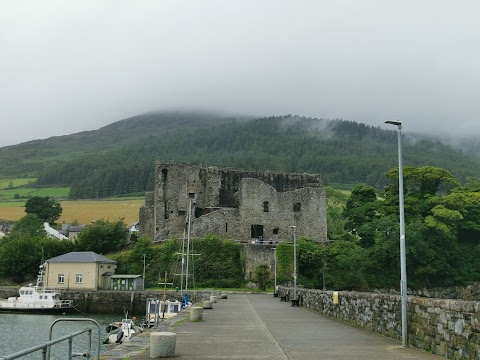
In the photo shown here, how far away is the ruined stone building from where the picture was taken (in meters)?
59.1

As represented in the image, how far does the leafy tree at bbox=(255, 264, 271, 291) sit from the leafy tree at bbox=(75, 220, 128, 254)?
2065 centimetres

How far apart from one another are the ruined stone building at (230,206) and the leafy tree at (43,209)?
48294 mm

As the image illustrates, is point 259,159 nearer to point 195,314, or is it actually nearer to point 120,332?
point 120,332

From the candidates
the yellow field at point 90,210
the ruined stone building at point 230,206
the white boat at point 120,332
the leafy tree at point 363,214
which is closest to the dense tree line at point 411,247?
the leafy tree at point 363,214

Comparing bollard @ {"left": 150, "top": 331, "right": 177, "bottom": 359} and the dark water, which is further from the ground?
bollard @ {"left": 150, "top": 331, "right": 177, "bottom": 359}

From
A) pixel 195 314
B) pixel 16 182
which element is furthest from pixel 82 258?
pixel 16 182

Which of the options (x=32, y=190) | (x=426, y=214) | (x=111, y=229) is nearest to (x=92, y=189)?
(x=32, y=190)

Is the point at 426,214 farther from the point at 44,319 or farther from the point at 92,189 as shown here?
the point at 92,189

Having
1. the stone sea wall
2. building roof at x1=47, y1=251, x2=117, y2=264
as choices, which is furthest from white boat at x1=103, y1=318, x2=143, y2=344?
building roof at x1=47, y1=251, x2=117, y2=264

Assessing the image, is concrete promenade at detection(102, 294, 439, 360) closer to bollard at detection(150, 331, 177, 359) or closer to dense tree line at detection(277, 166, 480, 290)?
bollard at detection(150, 331, 177, 359)

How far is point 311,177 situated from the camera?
6800 centimetres

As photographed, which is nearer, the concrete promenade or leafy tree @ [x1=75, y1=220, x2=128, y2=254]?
the concrete promenade

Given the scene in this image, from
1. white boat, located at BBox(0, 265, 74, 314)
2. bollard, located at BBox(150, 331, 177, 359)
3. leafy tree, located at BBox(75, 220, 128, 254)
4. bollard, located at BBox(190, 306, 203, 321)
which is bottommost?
white boat, located at BBox(0, 265, 74, 314)

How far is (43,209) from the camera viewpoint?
104562mm
